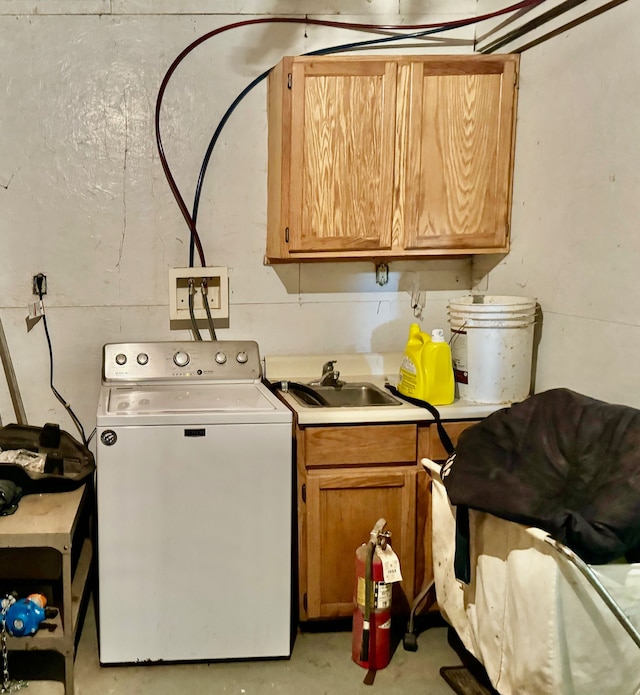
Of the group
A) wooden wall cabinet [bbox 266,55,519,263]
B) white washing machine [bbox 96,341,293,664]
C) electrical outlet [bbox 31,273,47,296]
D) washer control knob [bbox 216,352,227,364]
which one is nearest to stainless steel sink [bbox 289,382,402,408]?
washer control knob [bbox 216,352,227,364]

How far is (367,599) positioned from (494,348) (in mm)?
920

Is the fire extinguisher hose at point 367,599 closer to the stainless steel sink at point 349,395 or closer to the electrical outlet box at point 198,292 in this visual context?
the stainless steel sink at point 349,395

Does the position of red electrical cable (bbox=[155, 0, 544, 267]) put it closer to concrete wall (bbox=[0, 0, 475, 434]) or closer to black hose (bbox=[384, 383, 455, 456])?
concrete wall (bbox=[0, 0, 475, 434])

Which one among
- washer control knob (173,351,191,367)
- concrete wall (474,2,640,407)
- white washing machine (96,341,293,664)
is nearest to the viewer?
concrete wall (474,2,640,407)

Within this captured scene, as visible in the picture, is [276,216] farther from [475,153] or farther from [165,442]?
[165,442]

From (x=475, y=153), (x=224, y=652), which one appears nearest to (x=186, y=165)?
(x=475, y=153)

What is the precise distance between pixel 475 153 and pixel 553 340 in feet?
2.41

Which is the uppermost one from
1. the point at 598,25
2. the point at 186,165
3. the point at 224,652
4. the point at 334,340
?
the point at 598,25

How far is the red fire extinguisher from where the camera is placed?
202cm

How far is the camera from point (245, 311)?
2689 mm

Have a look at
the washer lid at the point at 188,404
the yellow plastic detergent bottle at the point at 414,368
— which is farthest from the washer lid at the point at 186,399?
the yellow plastic detergent bottle at the point at 414,368

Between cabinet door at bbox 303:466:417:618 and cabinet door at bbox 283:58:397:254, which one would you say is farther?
cabinet door at bbox 283:58:397:254

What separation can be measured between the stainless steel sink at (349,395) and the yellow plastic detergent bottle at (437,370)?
208 millimetres

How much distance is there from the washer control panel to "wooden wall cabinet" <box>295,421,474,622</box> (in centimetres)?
52
